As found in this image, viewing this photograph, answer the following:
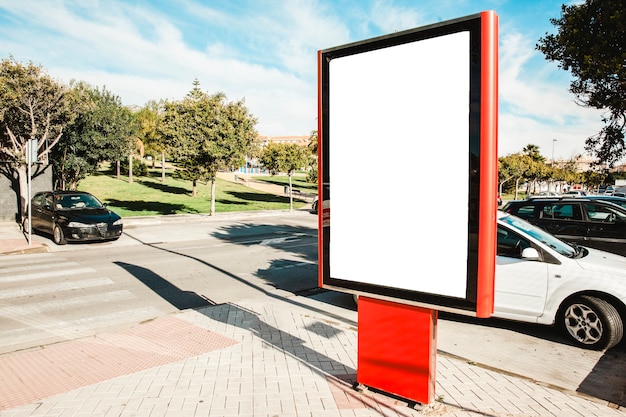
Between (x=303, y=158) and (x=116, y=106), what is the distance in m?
19.6

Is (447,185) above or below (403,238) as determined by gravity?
above

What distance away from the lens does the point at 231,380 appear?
4.39m

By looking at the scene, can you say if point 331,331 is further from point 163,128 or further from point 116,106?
point 116,106

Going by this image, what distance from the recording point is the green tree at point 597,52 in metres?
9.52

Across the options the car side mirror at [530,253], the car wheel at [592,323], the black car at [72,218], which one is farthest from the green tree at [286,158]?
the car wheel at [592,323]

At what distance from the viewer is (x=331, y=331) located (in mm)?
5953

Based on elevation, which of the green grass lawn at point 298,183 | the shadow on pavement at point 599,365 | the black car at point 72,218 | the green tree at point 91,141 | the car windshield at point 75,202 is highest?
the green tree at point 91,141

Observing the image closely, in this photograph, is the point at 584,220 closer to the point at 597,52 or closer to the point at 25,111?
the point at 597,52

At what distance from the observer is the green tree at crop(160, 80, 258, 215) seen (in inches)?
820

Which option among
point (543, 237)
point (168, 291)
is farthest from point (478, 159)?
point (168, 291)

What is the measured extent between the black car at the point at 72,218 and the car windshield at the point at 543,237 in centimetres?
1210

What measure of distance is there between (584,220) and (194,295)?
8415mm

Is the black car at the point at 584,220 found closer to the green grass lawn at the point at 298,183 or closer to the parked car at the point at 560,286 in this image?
the parked car at the point at 560,286

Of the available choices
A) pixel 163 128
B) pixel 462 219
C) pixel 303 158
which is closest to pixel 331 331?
pixel 462 219
